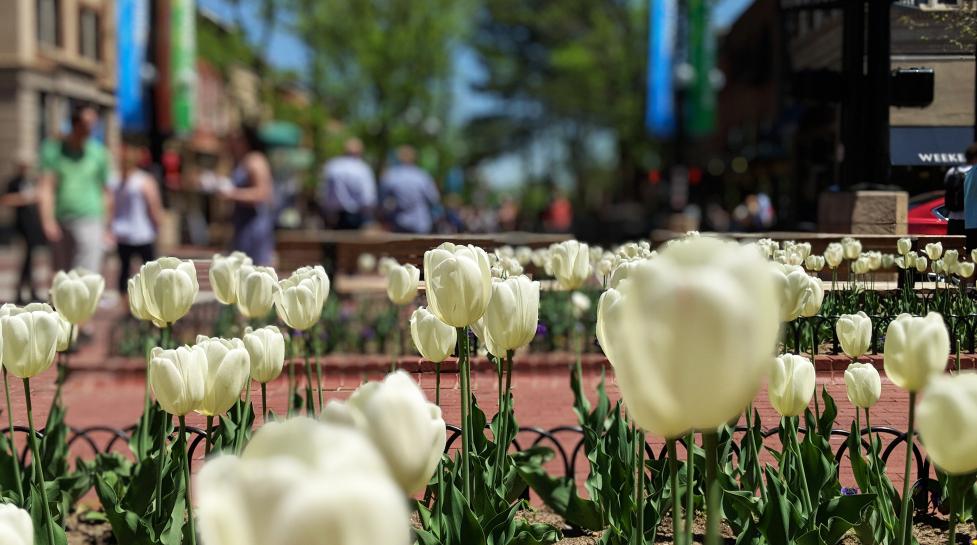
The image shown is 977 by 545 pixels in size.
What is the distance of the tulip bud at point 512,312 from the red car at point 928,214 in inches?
78.5

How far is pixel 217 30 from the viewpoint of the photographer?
28.6 meters

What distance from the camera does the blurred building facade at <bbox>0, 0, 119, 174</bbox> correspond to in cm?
3122

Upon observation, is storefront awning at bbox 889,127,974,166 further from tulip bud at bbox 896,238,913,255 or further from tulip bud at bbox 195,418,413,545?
tulip bud at bbox 195,418,413,545

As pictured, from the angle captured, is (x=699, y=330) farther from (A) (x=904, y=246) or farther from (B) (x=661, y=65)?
(B) (x=661, y=65)

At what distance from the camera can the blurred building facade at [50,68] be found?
31219mm

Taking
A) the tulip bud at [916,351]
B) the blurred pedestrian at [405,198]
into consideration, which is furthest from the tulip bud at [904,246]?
the blurred pedestrian at [405,198]

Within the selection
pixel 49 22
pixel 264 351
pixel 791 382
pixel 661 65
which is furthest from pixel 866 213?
pixel 49 22

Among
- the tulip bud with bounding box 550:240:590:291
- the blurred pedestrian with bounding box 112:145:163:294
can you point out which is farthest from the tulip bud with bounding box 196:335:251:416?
the blurred pedestrian with bounding box 112:145:163:294

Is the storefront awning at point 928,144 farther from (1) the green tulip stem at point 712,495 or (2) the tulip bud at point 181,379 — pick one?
(1) the green tulip stem at point 712,495

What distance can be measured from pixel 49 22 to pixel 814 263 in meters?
34.3

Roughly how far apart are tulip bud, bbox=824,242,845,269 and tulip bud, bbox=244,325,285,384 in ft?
5.63

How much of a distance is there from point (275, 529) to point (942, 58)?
13.1 feet

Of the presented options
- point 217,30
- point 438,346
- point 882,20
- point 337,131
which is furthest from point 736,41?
point 438,346

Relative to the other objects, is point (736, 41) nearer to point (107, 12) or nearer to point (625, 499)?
point (107, 12)
